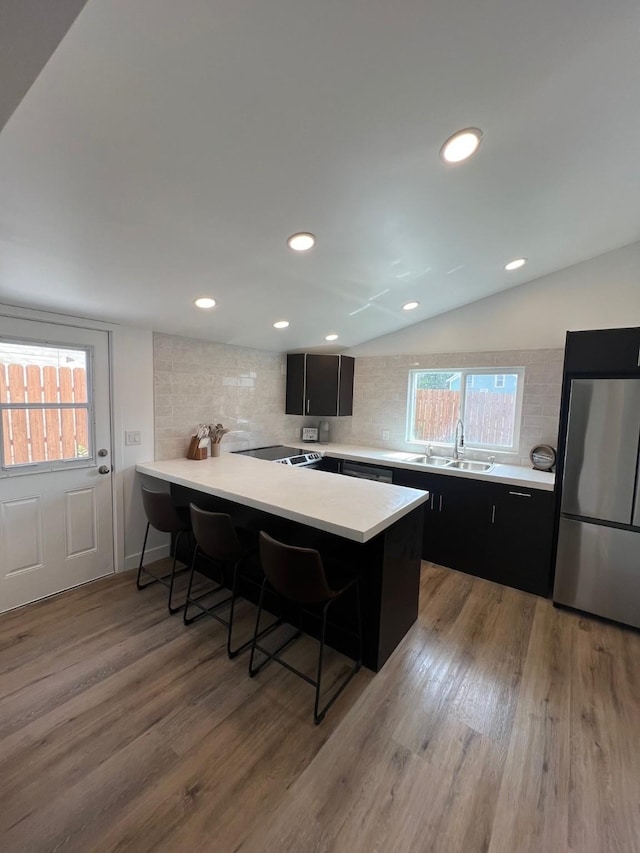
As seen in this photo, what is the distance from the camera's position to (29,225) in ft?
4.92

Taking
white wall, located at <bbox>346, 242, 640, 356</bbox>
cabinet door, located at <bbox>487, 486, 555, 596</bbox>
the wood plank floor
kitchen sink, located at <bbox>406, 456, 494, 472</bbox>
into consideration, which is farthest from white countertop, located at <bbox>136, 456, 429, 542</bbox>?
white wall, located at <bbox>346, 242, 640, 356</bbox>

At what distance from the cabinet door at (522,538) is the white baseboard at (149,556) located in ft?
9.14

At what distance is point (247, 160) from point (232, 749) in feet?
7.78

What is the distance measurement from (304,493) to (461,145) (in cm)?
180

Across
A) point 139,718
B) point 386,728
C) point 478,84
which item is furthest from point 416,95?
point 139,718

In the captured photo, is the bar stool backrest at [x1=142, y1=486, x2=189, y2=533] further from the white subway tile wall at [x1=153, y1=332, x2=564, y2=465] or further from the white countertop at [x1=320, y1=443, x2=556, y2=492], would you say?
the white countertop at [x1=320, y1=443, x2=556, y2=492]

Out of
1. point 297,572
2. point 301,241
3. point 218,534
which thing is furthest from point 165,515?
point 301,241

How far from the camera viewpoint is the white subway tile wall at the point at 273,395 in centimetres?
304

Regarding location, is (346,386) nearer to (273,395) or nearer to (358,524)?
(273,395)

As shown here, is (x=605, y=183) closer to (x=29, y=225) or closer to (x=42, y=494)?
(x=29, y=225)

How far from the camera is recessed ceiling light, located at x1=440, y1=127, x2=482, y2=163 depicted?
4.48 ft

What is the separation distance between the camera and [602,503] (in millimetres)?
2354

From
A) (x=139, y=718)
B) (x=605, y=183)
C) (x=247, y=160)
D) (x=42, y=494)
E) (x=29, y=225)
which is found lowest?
(x=139, y=718)

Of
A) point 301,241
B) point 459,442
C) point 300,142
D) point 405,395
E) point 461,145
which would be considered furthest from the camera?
point 405,395
